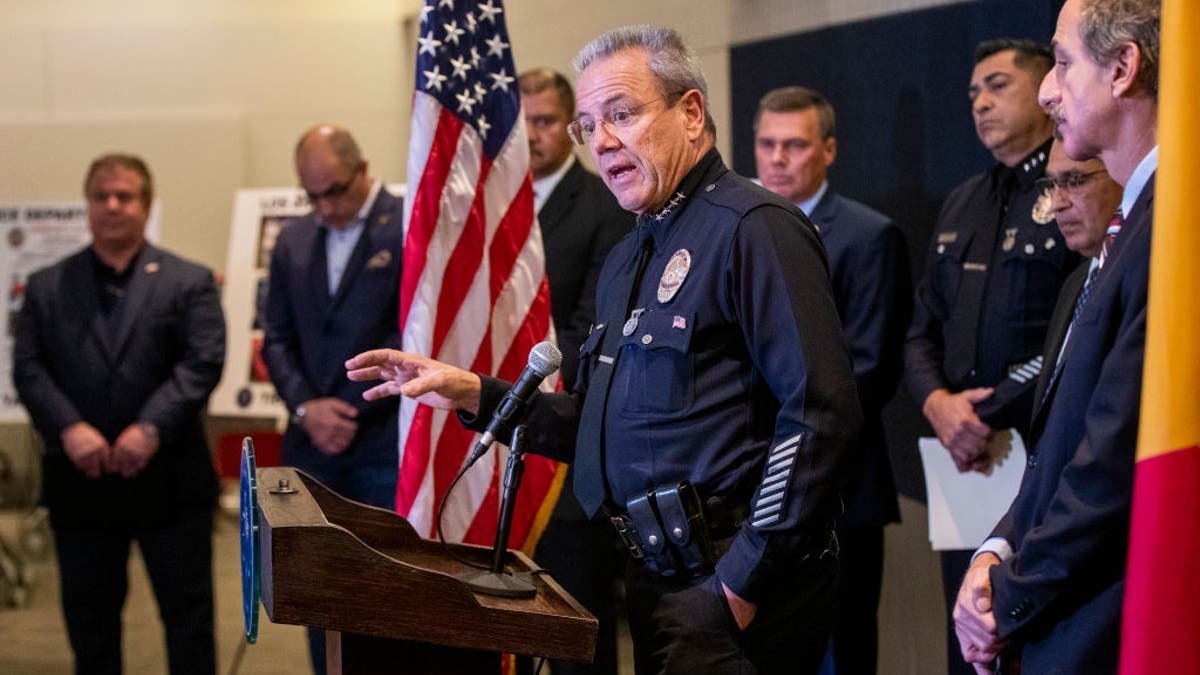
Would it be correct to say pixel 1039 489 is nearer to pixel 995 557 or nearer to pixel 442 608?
pixel 995 557

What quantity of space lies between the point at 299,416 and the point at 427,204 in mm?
960

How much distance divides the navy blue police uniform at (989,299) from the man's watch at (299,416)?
163 cm

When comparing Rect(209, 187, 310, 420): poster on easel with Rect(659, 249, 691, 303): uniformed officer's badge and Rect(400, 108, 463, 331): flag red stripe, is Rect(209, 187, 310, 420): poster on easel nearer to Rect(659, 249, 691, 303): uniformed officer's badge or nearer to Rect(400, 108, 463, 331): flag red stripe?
Rect(400, 108, 463, 331): flag red stripe

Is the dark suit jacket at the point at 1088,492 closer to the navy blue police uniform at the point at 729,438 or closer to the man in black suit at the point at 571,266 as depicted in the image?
the navy blue police uniform at the point at 729,438

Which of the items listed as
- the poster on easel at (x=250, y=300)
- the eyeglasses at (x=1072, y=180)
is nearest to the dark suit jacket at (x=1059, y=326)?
the eyeglasses at (x=1072, y=180)

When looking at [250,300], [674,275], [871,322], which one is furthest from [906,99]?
[250,300]

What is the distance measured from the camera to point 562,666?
3307 millimetres

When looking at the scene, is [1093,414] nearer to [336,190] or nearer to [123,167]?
[336,190]

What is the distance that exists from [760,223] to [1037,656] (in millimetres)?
695

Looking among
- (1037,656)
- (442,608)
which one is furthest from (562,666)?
(1037,656)

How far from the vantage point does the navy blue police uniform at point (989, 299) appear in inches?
110

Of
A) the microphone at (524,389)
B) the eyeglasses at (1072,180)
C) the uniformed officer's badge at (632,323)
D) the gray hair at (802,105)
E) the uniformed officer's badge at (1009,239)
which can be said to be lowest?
the microphone at (524,389)

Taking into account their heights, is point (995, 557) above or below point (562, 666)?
above

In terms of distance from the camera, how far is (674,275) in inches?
76.0
